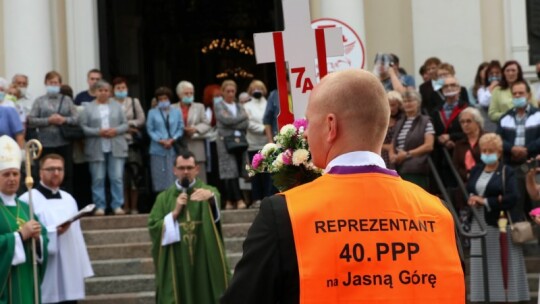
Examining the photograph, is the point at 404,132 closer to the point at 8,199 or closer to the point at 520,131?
the point at 520,131

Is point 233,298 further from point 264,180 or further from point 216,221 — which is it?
point 264,180

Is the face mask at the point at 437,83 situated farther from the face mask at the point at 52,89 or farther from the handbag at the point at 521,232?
the face mask at the point at 52,89

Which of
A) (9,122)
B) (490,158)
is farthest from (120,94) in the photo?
(490,158)

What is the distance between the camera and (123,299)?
42.4 feet

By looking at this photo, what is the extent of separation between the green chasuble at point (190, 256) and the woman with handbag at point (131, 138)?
2.72 meters

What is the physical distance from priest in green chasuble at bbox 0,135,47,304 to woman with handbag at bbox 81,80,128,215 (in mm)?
2964

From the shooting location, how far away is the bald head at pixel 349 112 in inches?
151

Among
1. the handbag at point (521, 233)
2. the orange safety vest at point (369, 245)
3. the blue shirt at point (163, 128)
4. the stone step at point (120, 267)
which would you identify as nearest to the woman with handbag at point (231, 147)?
the blue shirt at point (163, 128)

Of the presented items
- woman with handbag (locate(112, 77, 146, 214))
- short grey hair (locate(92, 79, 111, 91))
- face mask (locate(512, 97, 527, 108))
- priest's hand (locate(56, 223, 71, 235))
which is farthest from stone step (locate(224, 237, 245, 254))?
face mask (locate(512, 97, 527, 108))

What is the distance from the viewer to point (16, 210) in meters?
11.3

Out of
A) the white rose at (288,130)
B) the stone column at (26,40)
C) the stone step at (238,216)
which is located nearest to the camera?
the white rose at (288,130)

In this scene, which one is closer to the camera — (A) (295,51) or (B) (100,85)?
(A) (295,51)

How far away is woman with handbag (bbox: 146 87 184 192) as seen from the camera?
Result: 1448 centimetres

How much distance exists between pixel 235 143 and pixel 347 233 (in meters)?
10.6
